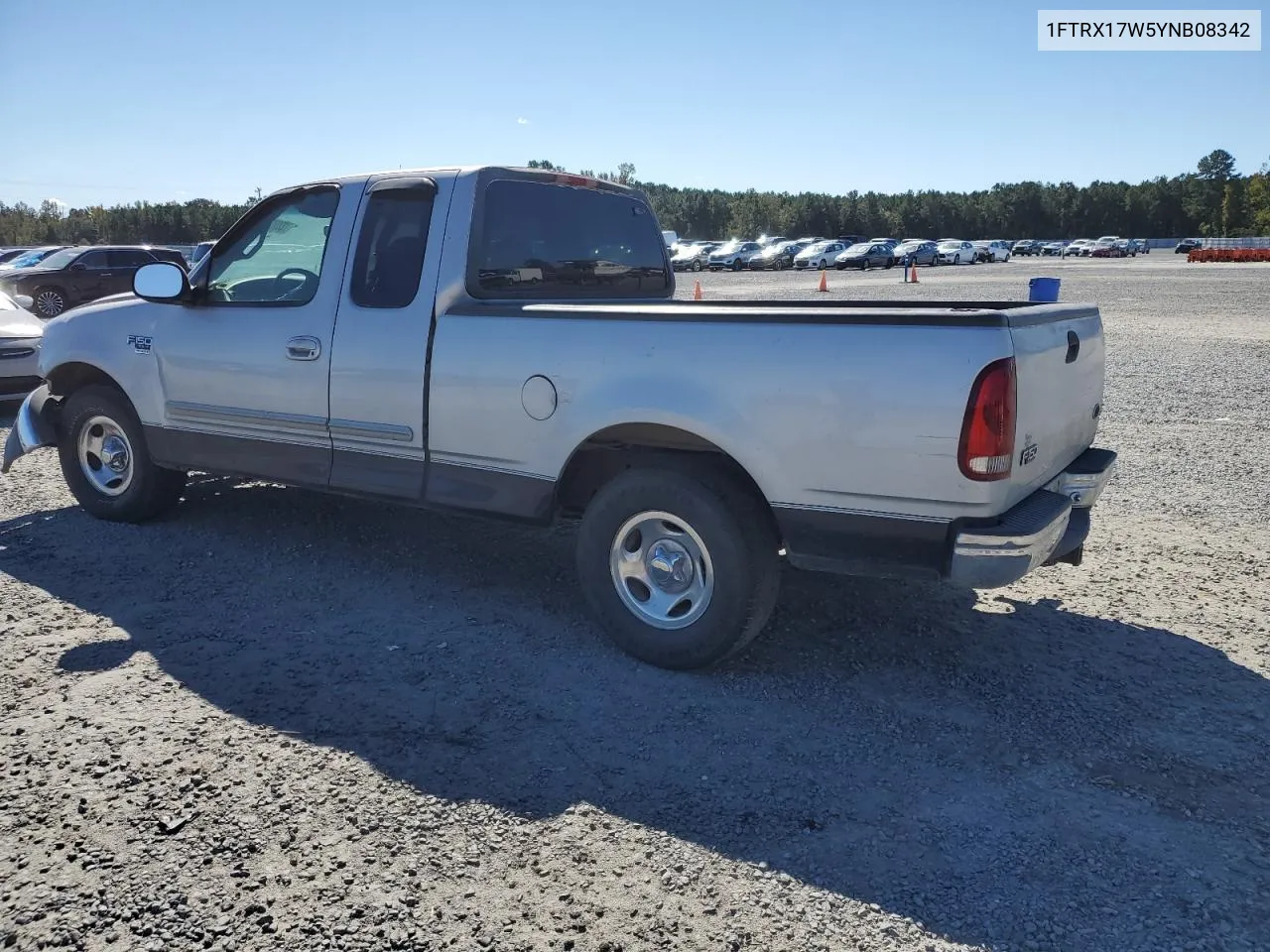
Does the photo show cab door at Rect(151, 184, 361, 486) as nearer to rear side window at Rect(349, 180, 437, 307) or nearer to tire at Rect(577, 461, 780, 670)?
rear side window at Rect(349, 180, 437, 307)

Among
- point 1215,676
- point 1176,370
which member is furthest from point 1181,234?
point 1215,676

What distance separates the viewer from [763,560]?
4.03 meters

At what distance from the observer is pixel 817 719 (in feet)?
12.7

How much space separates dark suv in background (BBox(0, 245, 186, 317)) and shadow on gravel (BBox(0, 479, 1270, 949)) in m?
18.5

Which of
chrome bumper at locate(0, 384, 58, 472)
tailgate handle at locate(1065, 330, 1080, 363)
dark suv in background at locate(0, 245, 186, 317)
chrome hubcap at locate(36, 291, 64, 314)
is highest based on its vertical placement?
dark suv in background at locate(0, 245, 186, 317)

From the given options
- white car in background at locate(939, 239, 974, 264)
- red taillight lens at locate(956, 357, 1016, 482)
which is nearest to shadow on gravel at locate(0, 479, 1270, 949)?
red taillight lens at locate(956, 357, 1016, 482)

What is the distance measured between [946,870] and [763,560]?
1.43 m

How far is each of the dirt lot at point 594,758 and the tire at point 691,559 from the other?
165 mm

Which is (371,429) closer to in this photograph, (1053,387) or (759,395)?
(759,395)

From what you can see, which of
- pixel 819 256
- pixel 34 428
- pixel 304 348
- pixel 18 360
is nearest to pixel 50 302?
pixel 18 360

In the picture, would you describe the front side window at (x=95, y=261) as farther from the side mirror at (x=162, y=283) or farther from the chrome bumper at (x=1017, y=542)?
the chrome bumper at (x=1017, y=542)

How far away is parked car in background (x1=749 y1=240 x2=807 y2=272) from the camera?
54594mm

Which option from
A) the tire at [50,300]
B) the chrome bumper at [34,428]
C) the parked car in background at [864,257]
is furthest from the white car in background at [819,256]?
the chrome bumper at [34,428]

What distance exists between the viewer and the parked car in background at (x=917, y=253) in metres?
56.6
